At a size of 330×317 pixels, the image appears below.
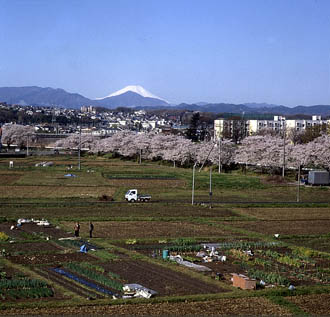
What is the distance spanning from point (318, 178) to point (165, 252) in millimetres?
31135

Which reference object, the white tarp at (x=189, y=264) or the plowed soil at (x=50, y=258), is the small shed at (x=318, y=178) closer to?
the white tarp at (x=189, y=264)

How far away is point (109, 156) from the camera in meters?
99.0

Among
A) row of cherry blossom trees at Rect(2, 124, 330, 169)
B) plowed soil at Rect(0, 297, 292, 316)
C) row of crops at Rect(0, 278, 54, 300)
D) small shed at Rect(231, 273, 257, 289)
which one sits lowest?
row of crops at Rect(0, 278, 54, 300)

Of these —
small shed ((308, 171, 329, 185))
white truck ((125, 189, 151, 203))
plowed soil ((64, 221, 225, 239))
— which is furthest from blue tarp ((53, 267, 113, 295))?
small shed ((308, 171, 329, 185))

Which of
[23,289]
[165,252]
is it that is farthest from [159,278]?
[23,289]

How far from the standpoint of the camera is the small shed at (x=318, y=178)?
5138 centimetres

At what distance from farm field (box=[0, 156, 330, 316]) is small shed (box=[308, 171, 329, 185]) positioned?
4805mm

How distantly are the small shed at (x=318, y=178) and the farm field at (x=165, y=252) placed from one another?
15.8 feet

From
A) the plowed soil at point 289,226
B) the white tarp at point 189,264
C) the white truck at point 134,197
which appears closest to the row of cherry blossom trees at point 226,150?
the white truck at point 134,197

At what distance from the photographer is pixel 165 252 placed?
22656 mm

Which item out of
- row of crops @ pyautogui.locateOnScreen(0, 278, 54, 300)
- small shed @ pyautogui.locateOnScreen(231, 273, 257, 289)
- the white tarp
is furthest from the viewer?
the white tarp

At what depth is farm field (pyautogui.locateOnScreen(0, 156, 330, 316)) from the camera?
55.1ft

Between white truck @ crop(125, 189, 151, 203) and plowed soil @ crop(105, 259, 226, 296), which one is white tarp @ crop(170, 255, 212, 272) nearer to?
plowed soil @ crop(105, 259, 226, 296)

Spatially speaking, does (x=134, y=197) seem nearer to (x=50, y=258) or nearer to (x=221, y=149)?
(x=50, y=258)
